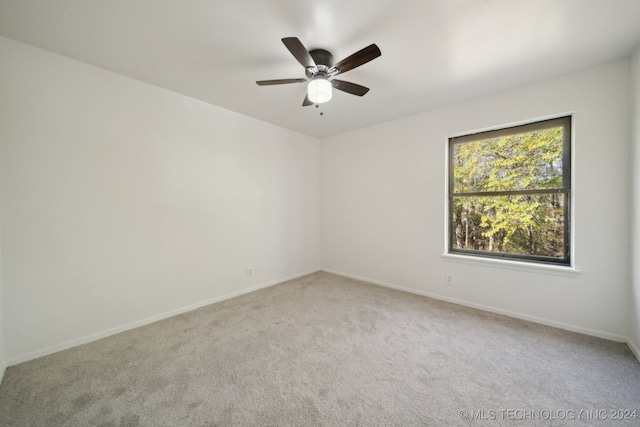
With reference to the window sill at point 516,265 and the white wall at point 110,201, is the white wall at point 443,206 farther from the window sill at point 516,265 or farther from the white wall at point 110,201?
the white wall at point 110,201

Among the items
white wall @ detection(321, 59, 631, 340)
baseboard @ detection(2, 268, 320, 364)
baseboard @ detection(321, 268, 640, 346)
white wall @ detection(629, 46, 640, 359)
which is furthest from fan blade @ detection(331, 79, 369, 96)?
baseboard @ detection(2, 268, 320, 364)

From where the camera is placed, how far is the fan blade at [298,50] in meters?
1.47

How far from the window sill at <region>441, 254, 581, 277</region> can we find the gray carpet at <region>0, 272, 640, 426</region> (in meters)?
0.56

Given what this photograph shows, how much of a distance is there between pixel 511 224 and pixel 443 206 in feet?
2.41

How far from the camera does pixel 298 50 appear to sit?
159 cm

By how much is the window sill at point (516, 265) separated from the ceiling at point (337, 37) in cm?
192

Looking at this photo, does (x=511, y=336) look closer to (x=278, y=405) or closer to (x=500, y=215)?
(x=500, y=215)

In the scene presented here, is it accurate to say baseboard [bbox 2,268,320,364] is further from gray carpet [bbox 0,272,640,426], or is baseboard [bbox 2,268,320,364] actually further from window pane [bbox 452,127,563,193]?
window pane [bbox 452,127,563,193]

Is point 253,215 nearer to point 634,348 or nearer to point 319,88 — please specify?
point 319,88

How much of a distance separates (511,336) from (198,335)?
9.76ft

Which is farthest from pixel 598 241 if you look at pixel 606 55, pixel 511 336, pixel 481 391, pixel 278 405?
pixel 278 405

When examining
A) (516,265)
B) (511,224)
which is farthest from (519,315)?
(511,224)

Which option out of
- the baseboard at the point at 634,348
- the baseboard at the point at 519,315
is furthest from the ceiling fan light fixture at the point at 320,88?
the baseboard at the point at 634,348

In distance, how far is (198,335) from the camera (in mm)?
2217
